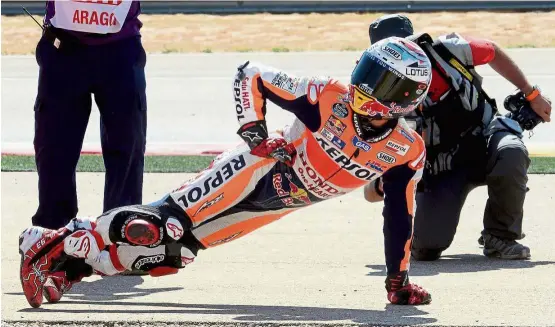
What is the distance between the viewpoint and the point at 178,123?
1326 centimetres

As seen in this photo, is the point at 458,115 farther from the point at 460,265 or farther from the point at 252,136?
the point at 252,136

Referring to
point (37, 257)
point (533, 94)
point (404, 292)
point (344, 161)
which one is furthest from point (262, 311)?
point (533, 94)

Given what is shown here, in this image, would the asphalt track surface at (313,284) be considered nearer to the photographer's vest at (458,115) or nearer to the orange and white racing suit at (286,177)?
the orange and white racing suit at (286,177)

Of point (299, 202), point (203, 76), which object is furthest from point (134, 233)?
point (203, 76)

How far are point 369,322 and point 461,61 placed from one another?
220cm

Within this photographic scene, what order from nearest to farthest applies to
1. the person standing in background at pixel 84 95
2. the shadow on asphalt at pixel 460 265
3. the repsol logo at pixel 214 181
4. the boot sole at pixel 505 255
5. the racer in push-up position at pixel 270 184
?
the racer in push-up position at pixel 270 184, the repsol logo at pixel 214 181, the person standing in background at pixel 84 95, the shadow on asphalt at pixel 460 265, the boot sole at pixel 505 255

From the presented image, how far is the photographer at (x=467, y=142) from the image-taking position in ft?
23.4

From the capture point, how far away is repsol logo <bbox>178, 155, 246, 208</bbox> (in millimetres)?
5902

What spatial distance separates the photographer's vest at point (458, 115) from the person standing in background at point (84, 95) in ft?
5.57

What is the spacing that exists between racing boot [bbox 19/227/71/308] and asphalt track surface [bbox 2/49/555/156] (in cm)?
531

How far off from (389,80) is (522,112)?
1961 millimetres

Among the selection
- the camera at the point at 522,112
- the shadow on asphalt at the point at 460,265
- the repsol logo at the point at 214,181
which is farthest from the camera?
the camera at the point at 522,112

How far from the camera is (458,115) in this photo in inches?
291

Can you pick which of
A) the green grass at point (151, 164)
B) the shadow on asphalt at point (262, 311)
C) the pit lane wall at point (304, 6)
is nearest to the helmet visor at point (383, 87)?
the shadow on asphalt at point (262, 311)
